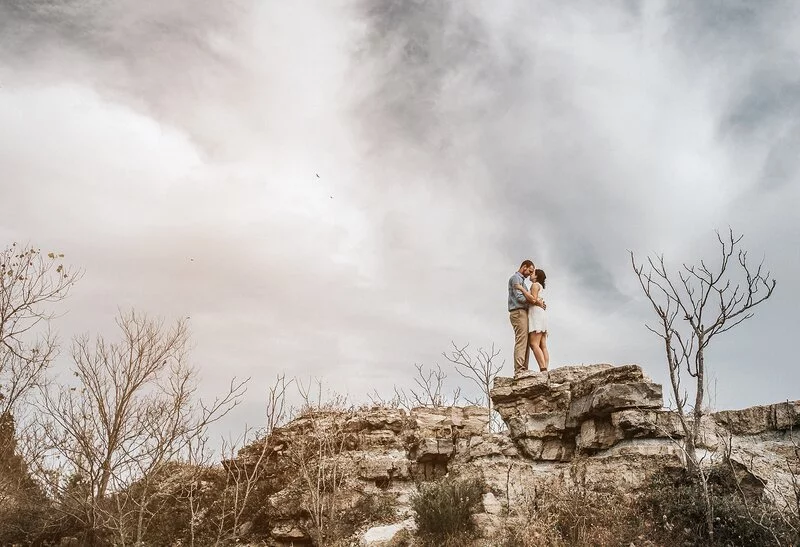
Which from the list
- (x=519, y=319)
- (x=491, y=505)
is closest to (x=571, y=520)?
(x=491, y=505)

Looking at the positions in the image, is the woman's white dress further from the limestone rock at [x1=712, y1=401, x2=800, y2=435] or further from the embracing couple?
the limestone rock at [x1=712, y1=401, x2=800, y2=435]

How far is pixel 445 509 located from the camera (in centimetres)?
922

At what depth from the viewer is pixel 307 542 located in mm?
10812

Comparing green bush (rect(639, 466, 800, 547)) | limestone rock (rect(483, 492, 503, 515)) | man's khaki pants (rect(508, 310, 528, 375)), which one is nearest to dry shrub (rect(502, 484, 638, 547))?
limestone rock (rect(483, 492, 503, 515))

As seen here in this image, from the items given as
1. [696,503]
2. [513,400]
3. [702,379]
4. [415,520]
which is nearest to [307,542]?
[415,520]

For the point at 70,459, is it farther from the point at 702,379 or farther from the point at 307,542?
the point at 702,379

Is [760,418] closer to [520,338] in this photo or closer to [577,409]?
[577,409]

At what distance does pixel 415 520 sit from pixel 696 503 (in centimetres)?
470

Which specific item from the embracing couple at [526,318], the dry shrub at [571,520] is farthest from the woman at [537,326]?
the dry shrub at [571,520]

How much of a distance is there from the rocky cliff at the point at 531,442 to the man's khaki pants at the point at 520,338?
19.6 inches

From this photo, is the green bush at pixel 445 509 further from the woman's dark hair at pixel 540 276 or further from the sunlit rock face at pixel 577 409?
the woman's dark hair at pixel 540 276

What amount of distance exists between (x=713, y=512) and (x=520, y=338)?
492cm

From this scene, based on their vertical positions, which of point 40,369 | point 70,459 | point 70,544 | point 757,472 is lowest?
point 70,544

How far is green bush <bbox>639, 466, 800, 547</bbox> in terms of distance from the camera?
7723mm
